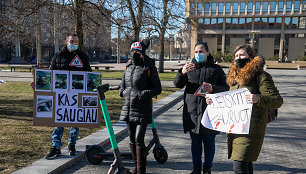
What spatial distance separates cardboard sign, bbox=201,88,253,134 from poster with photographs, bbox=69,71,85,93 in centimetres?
205

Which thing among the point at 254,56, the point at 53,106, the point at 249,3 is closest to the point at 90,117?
the point at 53,106

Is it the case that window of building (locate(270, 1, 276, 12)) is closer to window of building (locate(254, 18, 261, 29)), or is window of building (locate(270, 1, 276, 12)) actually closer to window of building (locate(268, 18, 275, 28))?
window of building (locate(268, 18, 275, 28))

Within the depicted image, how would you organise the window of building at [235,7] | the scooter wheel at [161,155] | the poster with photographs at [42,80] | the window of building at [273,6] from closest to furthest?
the poster with photographs at [42,80] → the scooter wheel at [161,155] → the window of building at [273,6] → the window of building at [235,7]

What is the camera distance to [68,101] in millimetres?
4203

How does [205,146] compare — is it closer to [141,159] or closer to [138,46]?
[141,159]

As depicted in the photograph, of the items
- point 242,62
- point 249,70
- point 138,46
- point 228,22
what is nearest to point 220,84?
point 242,62

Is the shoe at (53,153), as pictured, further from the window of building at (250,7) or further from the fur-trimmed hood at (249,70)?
the window of building at (250,7)

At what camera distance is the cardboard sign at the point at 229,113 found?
2787mm

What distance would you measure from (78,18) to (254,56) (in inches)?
401

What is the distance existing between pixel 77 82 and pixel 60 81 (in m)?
0.27

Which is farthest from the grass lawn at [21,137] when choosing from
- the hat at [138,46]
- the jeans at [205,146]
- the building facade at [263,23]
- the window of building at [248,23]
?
the window of building at [248,23]

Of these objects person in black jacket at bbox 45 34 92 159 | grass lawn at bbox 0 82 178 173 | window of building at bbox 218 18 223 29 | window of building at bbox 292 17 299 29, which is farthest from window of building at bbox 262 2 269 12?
person in black jacket at bbox 45 34 92 159

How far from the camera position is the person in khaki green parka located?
2654mm

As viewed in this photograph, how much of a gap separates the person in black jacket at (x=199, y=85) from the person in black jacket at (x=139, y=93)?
0.41 m
